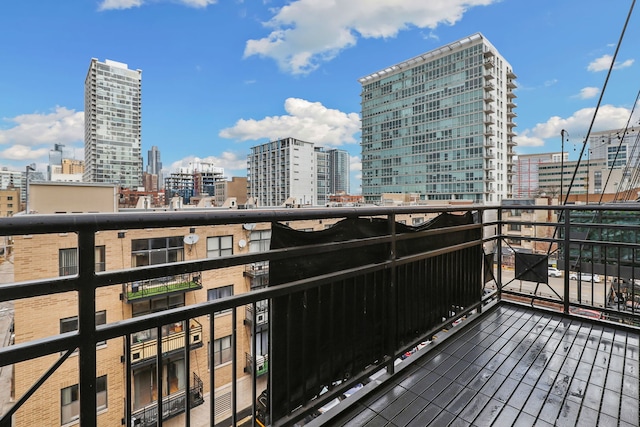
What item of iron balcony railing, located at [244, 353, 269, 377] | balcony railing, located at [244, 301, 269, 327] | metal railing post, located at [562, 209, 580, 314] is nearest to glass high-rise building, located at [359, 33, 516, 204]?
metal railing post, located at [562, 209, 580, 314]

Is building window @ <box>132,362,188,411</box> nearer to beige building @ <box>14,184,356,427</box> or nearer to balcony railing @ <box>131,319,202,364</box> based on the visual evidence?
beige building @ <box>14,184,356,427</box>

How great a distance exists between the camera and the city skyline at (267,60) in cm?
2102

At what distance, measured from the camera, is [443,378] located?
6.62 feet

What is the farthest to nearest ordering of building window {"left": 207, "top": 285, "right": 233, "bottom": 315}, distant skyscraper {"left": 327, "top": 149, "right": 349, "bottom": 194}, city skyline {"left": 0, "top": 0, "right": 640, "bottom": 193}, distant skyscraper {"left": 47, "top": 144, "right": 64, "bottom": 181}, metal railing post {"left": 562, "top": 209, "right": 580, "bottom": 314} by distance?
distant skyscraper {"left": 327, "top": 149, "right": 349, "bottom": 194}, distant skyscraper {"left": 47, "top": 144, "right": 64, "bottom": 181}, city skyline {"left": 0, "top": 0, "right": 640, "bottom": 193}, metal railing post {"left": 562, "top": 209, "right": 580, "bottom": 314}, building window {"left": 207, "top": 285, "right": 233, "bottom": 315}

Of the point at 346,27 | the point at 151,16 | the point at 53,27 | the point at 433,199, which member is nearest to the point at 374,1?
the point at 346,27

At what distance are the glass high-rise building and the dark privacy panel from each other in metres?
37.1

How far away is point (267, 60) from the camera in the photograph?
45688 mm

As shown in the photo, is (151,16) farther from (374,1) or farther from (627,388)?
(627,388)

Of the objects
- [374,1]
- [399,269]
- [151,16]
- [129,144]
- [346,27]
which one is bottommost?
[399,269]

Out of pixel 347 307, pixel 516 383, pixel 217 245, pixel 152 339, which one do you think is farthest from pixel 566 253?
pixel 217 245

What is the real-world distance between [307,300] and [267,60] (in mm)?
50351

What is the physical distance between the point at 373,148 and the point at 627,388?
1922 inches

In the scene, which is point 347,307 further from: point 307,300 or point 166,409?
point 166,409

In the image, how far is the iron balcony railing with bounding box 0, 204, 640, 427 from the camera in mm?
887
